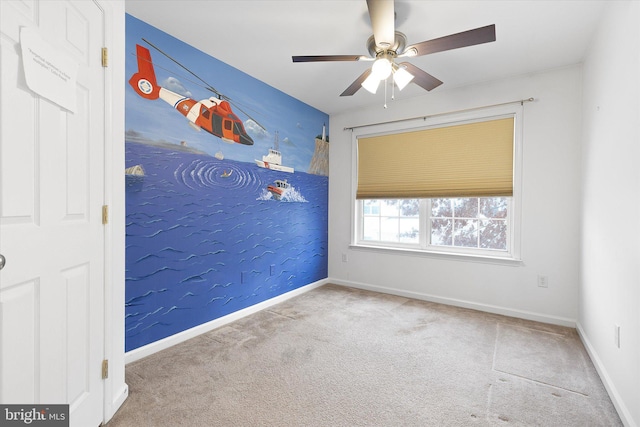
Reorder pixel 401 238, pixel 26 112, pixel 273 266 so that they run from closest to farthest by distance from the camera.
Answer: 1. pixel 26 112
2. pixel 273 266
3. pixel 401 238

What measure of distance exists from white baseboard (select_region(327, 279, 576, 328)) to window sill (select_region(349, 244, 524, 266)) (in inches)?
20.0

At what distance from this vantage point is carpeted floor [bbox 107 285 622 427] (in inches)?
66.4

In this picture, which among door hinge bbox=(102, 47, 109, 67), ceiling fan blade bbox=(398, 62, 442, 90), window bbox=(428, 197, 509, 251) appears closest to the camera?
door hinge bbox=(102, 47, 109, 67)

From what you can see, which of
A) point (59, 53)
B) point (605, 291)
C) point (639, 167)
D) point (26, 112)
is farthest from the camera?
point (605, 291)

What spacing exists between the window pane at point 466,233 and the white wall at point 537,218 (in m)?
0.25

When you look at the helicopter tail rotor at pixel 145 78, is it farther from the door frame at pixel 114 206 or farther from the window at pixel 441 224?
the window at pixel 441 224

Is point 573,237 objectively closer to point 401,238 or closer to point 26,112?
point 401,238

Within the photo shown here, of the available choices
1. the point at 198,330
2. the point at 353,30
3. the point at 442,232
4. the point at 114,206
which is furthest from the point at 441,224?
the point at 114,206

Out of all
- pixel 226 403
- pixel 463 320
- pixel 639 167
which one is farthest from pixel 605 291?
pixel 226 403

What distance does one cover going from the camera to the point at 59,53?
4.19 ft

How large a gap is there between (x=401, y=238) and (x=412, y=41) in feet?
8.07

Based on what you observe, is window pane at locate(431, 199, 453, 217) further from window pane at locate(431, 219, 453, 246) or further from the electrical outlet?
the electrical outlet

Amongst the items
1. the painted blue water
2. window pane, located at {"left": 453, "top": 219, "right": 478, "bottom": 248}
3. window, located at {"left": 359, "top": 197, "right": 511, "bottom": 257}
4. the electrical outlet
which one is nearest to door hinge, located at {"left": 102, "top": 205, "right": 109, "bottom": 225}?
the painted blue water

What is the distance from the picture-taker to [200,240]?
2762 mm
